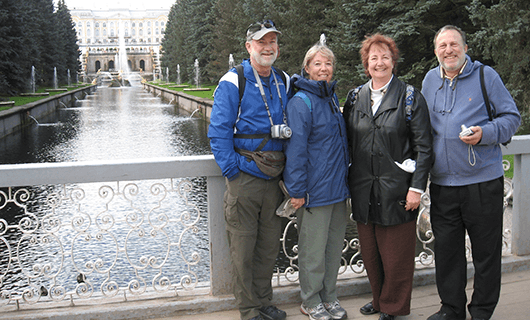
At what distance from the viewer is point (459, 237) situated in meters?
2.86

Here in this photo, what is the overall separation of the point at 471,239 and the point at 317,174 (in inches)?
37.2

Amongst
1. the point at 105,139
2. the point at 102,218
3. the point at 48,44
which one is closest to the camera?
the point at 102,218

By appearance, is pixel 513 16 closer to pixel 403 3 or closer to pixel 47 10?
pixel 403 3

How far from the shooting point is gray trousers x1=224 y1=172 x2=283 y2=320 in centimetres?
279

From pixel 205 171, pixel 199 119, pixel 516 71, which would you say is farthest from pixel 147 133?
pixel 205 171

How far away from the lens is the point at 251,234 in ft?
9.28

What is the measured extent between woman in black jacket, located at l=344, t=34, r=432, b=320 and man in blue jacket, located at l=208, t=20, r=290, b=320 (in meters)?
A: 0.44

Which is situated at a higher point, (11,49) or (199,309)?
(11,49)

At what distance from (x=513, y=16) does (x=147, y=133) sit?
1248 cm

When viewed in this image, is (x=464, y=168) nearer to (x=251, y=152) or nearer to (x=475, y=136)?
(x=475, y=136)

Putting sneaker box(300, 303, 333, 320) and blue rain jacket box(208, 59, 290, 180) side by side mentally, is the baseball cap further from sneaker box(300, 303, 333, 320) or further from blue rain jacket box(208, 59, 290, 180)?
sneaker box(300, 303, 333, 320)

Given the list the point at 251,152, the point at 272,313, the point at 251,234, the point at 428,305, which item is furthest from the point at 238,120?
the point at 428,305

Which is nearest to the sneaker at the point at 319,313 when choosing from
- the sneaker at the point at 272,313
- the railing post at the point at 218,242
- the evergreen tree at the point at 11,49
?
the sneaker at the point at 272,313

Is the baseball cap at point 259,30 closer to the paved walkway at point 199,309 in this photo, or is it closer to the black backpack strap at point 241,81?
the black backpack strap at point 241,81
